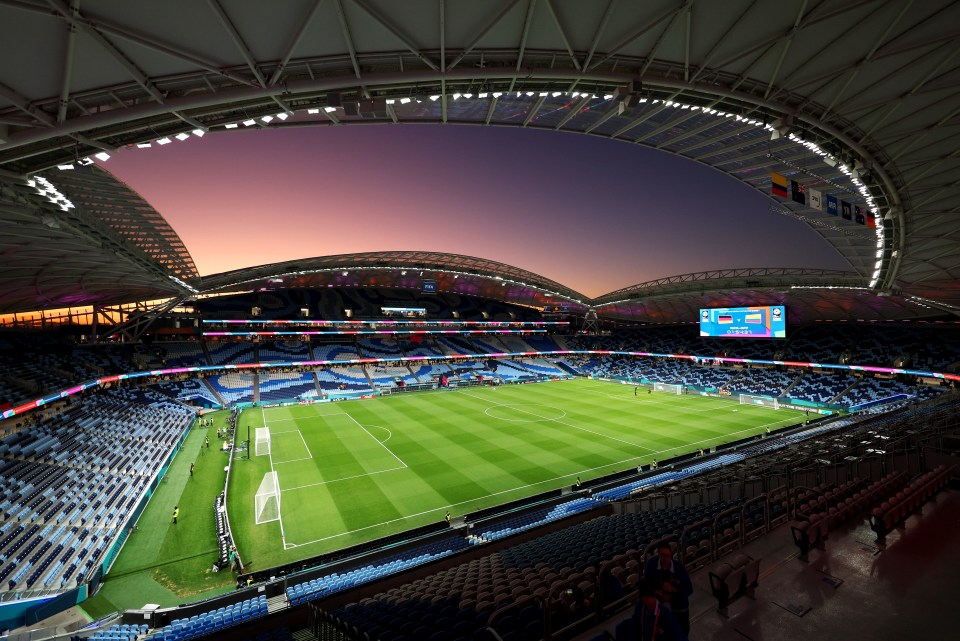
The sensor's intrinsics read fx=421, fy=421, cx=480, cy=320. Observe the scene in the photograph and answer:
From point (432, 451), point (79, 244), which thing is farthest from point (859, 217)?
point (79, 244)

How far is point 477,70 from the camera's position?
9656mm

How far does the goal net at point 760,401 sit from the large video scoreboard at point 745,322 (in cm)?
724

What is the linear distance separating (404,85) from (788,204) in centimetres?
2236

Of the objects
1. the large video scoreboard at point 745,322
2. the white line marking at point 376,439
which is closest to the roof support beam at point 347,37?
the white line marking at point 376,439

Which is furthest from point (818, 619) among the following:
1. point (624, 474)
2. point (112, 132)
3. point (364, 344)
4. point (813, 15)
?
point (364, 344)

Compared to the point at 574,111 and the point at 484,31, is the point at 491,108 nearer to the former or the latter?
the point at 574,111

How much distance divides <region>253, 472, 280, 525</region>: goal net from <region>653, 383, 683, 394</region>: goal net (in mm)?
45176

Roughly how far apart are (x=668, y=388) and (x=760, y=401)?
34.0 ft

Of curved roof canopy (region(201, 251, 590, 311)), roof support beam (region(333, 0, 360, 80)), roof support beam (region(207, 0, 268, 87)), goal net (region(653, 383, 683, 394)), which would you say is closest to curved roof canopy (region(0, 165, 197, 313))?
curved roof canopy (region(201, 251, 590, 311))

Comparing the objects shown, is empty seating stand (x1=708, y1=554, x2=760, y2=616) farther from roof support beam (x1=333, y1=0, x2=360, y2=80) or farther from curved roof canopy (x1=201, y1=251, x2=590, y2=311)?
curved roof canopy (x1=201, y1=251, x2=590, y2=311)

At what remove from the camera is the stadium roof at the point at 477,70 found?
7613 millimetres

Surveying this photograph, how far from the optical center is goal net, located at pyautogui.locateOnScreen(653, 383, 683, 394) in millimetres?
51644

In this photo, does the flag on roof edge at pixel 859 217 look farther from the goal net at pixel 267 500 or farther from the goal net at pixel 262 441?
the goal net at pixel 262 441

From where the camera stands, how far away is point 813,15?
9.66m
